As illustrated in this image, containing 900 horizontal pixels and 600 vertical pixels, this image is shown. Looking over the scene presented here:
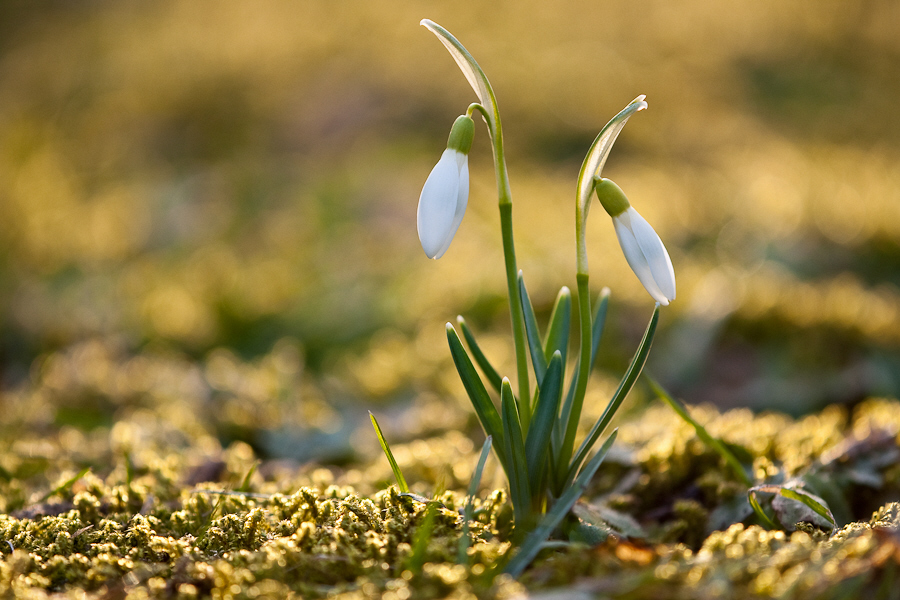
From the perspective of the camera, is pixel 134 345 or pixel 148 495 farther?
pixel 134 345

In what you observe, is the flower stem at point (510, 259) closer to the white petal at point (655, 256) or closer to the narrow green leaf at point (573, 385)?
the narrow green leaf at point (573, 385)

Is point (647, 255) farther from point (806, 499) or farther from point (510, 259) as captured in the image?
point (806, 499)

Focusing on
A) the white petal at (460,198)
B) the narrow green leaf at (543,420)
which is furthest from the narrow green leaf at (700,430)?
the white petal at (460,198)

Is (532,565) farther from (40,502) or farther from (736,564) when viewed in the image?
(40,502)

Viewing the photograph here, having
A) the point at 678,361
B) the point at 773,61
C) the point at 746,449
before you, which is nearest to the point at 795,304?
the point at 678,361

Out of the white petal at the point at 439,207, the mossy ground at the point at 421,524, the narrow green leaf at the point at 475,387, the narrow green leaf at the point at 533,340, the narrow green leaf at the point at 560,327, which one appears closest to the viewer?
the mossy ground at the point at 421,524

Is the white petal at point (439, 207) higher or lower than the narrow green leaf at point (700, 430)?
higher

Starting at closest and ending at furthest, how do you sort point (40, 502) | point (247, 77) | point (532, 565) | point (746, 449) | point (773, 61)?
point (532, 565)
point (40, 502)
point (746, 449)
point (247, 77)
point (773, 61)
